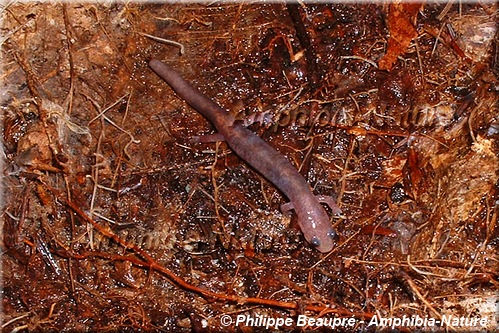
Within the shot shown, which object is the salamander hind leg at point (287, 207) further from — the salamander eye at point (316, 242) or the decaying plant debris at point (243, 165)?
the salamander eye at point (316, 242)

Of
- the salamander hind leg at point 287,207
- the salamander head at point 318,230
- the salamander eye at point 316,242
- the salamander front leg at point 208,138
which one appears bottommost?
the salamander eye at point 316,242

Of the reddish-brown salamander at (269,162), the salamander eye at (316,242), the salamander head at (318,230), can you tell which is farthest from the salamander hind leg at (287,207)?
the salamander eye at (316,242)

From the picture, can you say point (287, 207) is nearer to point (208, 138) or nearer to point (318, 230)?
point (318, 230)

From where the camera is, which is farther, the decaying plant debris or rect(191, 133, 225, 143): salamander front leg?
rect(191, 133, 225, 143): salamander front leg

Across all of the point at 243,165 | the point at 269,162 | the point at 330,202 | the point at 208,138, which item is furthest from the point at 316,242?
the point at 208,138

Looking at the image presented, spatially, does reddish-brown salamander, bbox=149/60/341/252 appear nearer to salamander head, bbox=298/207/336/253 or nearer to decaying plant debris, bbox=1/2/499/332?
salamander head, bbox=298/207/336/253

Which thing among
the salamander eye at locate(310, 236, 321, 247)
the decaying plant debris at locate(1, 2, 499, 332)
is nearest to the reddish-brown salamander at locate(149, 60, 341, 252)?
the salamander eye at locate(310, 236, 321, 247)
